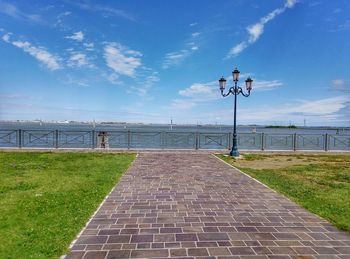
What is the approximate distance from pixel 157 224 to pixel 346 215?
146 inches

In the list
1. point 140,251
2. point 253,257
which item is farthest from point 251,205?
point 140,251

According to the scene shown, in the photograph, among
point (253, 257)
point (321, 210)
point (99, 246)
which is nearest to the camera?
point (253, 257)

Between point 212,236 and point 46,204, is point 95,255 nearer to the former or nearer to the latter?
point 212,236

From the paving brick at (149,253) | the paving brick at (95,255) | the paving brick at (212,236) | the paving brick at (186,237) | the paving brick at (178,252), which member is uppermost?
the paving brick at (212,236)

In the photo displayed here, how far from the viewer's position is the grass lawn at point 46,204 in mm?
4367

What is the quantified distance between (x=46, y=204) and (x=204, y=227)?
11.3 feet

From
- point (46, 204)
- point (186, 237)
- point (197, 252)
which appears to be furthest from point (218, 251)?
point (46, 204)

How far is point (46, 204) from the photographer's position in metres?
6.46

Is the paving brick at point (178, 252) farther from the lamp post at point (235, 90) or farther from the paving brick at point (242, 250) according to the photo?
the lamp post at point (235, 90)

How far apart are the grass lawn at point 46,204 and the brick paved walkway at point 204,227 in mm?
327

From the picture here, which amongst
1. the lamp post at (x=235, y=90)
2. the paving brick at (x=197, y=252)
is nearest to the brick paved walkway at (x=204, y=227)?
the paving brick at (x=197, y=252)

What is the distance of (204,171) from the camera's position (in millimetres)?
11445

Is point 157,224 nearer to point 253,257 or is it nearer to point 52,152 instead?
point 253,257

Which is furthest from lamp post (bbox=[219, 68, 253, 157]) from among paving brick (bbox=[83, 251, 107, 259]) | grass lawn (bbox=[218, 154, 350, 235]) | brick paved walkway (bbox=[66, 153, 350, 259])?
paving brick (bbox=[83, 251, 107, 259])
